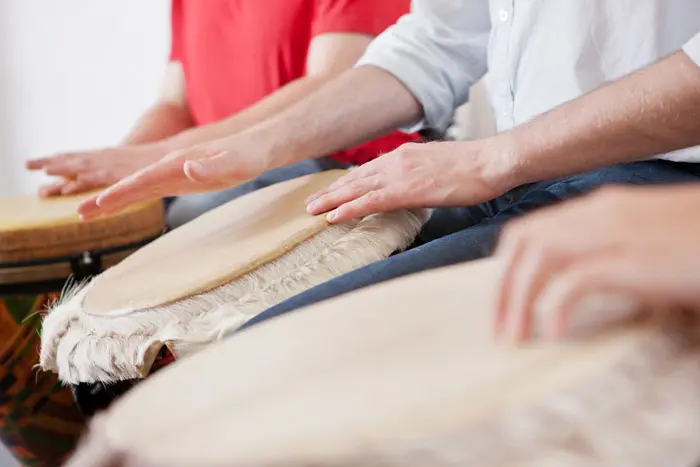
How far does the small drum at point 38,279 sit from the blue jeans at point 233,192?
0.18m

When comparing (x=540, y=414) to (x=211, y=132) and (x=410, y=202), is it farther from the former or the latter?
(x=211, y=132)

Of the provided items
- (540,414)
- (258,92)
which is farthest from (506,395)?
Result: (258,92)

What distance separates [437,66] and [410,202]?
0.36m

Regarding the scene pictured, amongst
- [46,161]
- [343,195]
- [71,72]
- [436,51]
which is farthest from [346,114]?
[71,72]

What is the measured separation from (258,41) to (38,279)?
1.99ft

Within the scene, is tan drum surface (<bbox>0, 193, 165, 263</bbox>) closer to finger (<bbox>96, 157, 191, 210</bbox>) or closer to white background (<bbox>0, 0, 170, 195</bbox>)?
finger (<bbox>96, 157, 191, 210</bbox>)

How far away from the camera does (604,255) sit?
0.31 m

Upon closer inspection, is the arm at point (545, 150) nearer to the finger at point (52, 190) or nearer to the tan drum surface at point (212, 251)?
the tan drum surface at point (212, 251)

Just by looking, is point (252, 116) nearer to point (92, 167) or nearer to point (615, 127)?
point (92, 167)

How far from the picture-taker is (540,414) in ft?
0.92

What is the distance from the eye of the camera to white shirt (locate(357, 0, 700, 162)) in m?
0.70

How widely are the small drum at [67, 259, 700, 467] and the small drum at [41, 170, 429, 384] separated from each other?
0.66ft

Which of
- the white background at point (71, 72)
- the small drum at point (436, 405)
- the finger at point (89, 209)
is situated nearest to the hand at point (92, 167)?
the finger at point (89, 209)

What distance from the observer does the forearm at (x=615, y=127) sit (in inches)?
23.0
